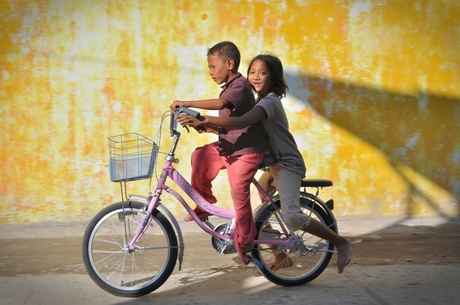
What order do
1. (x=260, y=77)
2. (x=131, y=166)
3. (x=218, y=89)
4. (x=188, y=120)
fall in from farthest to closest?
(x=218, y=89) < (x=260, y=77) < (x=131, y=166) < (x=188, y=120)

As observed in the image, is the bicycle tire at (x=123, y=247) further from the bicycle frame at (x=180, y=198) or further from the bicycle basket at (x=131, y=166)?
the bicycle basket at (x=131, y=166)

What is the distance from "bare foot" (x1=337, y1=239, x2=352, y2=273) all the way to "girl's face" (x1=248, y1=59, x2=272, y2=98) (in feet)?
4.14

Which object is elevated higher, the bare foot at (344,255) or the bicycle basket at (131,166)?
the bicycle basket at (131,166)

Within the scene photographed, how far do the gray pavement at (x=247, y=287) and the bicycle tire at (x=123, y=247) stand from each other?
0.12m

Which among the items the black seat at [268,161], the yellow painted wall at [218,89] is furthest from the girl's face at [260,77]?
the yellow painted wall at [218,89]

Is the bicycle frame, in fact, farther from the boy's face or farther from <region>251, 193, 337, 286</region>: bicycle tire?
the boy's face

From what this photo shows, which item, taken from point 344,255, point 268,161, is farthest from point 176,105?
point 344,255

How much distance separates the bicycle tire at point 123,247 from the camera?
457 cm

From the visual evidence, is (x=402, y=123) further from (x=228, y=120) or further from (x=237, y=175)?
(x=228, y=120)

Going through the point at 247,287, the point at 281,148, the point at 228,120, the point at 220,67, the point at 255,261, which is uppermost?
the point at 220,67

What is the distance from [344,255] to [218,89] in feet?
8.38

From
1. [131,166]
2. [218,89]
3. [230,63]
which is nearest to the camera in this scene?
[131,166]

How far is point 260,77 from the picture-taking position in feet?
15.5

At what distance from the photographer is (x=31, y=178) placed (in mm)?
6656
